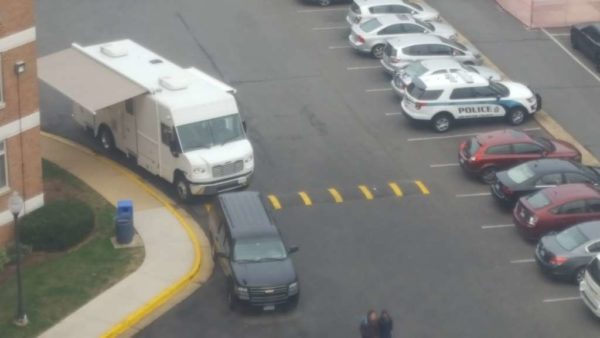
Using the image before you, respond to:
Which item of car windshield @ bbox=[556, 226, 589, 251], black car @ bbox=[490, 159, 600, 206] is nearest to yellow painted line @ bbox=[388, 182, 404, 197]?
black car @ bbox=[490, 159, 600, 206]

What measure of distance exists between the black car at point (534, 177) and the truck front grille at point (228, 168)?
7.72 m

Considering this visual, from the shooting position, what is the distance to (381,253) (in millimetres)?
38312

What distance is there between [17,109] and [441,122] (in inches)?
611

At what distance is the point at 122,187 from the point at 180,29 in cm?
1470

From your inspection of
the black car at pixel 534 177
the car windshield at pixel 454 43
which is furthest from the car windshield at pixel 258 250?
the car windshield at pixel 454 43

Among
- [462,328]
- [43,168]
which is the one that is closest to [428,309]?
[462,328]

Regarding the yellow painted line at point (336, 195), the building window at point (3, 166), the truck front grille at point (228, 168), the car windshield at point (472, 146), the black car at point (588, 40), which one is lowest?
the black car at point (588, 40)

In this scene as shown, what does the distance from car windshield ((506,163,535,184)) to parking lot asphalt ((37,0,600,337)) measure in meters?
1.14

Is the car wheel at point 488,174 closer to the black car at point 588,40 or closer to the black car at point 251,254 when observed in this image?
the black car at point 251,254

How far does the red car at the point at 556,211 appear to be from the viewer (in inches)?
1511

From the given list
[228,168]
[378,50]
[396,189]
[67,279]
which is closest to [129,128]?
[228,168]

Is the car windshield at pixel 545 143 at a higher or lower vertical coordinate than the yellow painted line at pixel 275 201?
higher

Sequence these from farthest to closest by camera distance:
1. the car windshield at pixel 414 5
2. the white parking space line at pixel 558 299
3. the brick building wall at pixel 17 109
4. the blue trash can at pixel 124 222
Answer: the car windshield at pixel 414 5
the blue trash can at pixel 124 222
the brick building wall at pixel 17 109
the white parking space line at pixel 558 299

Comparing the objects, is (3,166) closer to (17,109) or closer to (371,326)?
(17,109)
